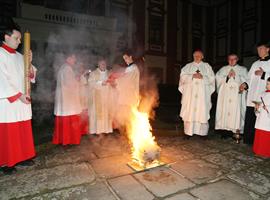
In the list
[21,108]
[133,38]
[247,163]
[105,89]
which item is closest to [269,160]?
[247,163]

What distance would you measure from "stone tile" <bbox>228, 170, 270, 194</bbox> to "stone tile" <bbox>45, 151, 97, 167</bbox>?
2545 millimetres

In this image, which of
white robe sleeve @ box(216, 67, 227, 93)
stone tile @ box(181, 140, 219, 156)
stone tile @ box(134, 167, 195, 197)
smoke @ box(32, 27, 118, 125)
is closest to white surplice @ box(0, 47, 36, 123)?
stone tile @ box(134, 167, 195, 197)

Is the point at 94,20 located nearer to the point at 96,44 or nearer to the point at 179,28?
the point at 96,44

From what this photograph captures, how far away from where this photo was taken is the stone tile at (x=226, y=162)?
12.2 feet

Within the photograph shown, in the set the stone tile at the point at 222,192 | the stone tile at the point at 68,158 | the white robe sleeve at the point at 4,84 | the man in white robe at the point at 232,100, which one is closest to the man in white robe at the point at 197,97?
the man in white robe at the point at 232,100

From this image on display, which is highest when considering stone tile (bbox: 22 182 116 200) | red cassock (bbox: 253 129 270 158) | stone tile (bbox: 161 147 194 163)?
red cassock (bbox: 253 129 270 158)

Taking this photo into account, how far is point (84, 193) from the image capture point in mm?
2836

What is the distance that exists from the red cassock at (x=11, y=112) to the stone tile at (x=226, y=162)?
3.38m

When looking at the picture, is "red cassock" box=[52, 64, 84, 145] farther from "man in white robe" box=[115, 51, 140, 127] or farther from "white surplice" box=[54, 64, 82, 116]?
"man in white robe" box=[115, 51, 140, 127]

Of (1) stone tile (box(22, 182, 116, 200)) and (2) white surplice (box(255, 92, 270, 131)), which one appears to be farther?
(2) white surplice (box(255, 92, 270, 131))

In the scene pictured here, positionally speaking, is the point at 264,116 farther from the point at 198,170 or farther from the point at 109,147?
the point at 109,147

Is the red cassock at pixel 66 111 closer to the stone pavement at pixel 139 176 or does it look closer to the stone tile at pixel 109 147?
the stone pavement at pixel 139 176

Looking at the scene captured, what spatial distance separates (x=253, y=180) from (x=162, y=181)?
4.54 ft

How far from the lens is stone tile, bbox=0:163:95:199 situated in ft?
9.47
